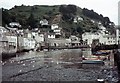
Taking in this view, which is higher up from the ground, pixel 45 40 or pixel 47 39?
pixel 47 39

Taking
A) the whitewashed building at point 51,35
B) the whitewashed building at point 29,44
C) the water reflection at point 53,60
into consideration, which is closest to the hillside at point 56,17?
the whitewashed building at point 51,35

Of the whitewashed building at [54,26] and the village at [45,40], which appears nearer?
the village at [45,40]

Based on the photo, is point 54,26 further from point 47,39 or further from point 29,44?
point 29,44

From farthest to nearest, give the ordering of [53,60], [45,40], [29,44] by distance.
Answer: [45,40] < [29,44] < [53,60]

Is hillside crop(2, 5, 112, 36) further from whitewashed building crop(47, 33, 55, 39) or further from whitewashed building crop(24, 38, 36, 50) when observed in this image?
whitewashed building crop(24, 38, 36, 50)

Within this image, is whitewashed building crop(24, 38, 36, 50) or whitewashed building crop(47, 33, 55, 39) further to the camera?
whitewashed building crop(47, 33, 55, 39)

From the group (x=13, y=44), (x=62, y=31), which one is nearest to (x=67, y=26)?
(x=62, y=31)

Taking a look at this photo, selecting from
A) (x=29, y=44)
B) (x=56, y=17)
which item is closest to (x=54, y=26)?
(x=56, y=17)

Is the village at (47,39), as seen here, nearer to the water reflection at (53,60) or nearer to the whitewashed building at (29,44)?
the whitewashed building at (29,44)

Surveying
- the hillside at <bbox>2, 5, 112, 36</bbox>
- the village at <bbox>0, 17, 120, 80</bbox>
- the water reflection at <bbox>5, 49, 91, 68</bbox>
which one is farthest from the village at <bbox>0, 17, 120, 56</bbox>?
the water reflection at <bbox>5, 49, 91, 68</bbox>

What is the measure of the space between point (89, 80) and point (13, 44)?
48.2 m

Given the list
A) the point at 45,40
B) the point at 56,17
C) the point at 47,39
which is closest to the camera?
the point at 45,40

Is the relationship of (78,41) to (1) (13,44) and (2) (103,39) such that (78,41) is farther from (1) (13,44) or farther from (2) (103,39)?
(1) (13,44)

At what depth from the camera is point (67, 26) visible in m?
149
